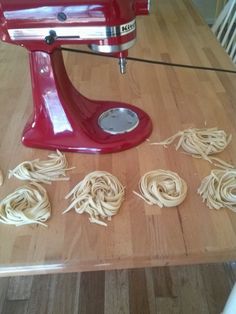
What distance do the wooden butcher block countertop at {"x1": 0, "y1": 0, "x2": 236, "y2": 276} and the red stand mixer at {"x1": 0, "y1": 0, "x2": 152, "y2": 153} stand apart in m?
0.03

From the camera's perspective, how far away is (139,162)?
2.21ft

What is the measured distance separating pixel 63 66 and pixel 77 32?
0.44 feet

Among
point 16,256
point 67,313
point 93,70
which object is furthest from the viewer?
point 67,313

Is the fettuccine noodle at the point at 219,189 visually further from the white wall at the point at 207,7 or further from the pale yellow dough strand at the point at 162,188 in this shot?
the white wall at the point at 207,7

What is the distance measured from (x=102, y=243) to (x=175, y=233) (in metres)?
0.12

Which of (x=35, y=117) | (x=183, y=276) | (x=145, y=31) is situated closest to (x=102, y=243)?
(x=35, y=117)

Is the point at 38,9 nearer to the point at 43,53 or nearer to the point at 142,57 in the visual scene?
the point at 43,53

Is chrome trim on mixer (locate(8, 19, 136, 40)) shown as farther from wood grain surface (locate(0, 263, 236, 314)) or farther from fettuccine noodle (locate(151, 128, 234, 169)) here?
wood grain surface (locate(0, 263, 236, 314))

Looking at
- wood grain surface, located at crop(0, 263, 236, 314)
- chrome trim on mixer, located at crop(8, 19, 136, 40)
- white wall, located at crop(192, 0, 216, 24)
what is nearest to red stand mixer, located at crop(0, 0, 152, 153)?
chrome trim on mixer, located at crop(8, 19, 136, 40)

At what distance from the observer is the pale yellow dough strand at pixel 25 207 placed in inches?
21.9

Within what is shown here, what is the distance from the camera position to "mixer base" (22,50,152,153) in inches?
26.8

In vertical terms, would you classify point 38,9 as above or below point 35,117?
above

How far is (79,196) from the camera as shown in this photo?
0.59m

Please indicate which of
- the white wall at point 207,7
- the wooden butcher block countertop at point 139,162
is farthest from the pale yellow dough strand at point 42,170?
the white wall at point 207,7
